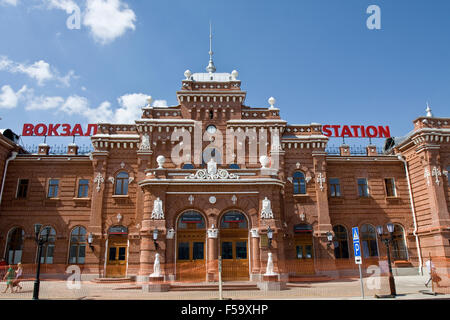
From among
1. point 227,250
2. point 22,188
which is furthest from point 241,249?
point 22,188

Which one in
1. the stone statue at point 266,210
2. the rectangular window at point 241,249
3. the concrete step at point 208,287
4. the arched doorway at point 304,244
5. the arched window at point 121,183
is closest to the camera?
the concrete step at point 208,287

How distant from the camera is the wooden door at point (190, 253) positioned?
23672 mm

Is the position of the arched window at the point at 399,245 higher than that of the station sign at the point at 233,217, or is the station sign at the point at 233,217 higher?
the station sign at the point at 233,217

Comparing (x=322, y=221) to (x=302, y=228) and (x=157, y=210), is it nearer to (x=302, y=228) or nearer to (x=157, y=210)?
(x=302, y=228)

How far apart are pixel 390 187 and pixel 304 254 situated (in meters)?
10.6

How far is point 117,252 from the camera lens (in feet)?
89.4

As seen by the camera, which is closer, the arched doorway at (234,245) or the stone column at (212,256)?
the stone column at (212,256)

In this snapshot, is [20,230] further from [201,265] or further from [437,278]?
[437,278]

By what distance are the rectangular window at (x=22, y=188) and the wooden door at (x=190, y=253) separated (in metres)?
15.1

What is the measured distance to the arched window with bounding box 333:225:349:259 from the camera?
28859 mm

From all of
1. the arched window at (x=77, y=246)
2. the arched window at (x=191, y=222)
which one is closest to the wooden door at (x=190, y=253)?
the arched window at (x=191, y=222)

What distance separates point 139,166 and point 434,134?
2452 centimetres

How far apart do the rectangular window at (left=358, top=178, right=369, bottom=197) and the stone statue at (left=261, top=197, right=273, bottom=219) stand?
11.1 metres

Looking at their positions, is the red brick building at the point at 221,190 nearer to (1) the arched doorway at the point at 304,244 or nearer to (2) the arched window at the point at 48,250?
(1) the arched doorway at the point at 304,244
